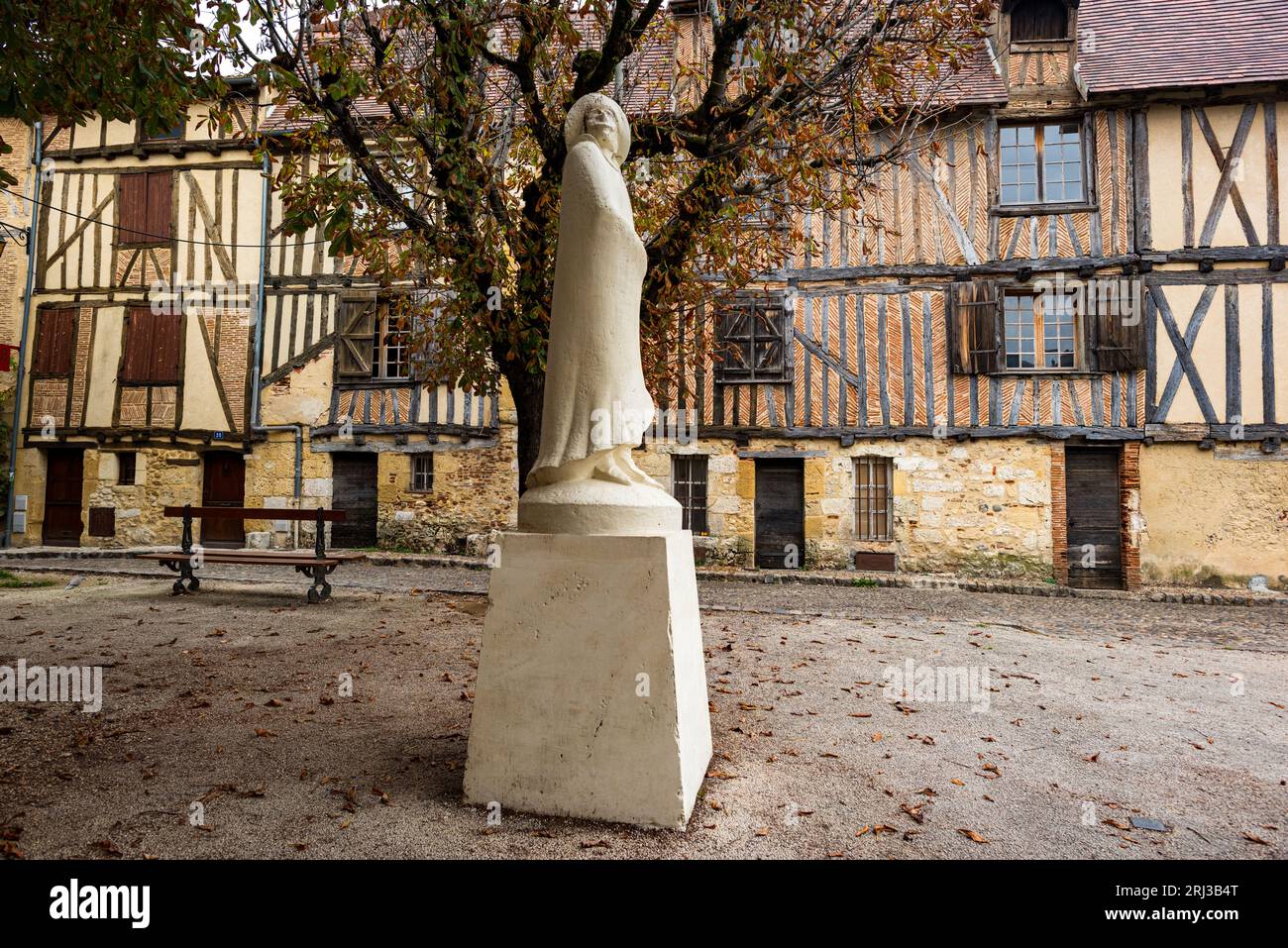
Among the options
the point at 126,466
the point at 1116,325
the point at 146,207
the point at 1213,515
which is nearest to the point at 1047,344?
the point at 1116,325

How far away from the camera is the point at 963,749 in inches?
148

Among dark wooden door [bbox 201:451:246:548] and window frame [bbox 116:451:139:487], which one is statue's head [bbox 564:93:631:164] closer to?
dark wooden door [bbox 201:451:246:548]

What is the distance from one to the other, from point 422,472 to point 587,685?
1109cm

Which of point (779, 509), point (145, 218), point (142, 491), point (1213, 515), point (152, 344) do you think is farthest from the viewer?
point (145, 218)

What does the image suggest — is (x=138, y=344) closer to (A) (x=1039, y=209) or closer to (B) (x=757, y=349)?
(B) (x=757, y=349)

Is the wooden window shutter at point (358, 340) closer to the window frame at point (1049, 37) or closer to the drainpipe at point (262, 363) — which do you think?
the drainpipe at point (262, 363)

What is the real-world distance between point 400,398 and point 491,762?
11144mm

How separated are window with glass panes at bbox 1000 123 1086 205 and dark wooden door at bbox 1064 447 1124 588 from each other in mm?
4048

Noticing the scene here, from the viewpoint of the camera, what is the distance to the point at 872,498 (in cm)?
1179

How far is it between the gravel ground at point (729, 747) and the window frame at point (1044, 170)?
7.07m

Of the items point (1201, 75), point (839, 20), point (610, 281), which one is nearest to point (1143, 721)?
point (610, 281)

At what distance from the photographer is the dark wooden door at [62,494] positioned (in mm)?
14000

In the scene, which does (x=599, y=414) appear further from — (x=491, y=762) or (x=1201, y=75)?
(x=1201, y=75)

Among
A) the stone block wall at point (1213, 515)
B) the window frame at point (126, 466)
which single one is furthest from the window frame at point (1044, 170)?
the window frame at point (126, 466)
